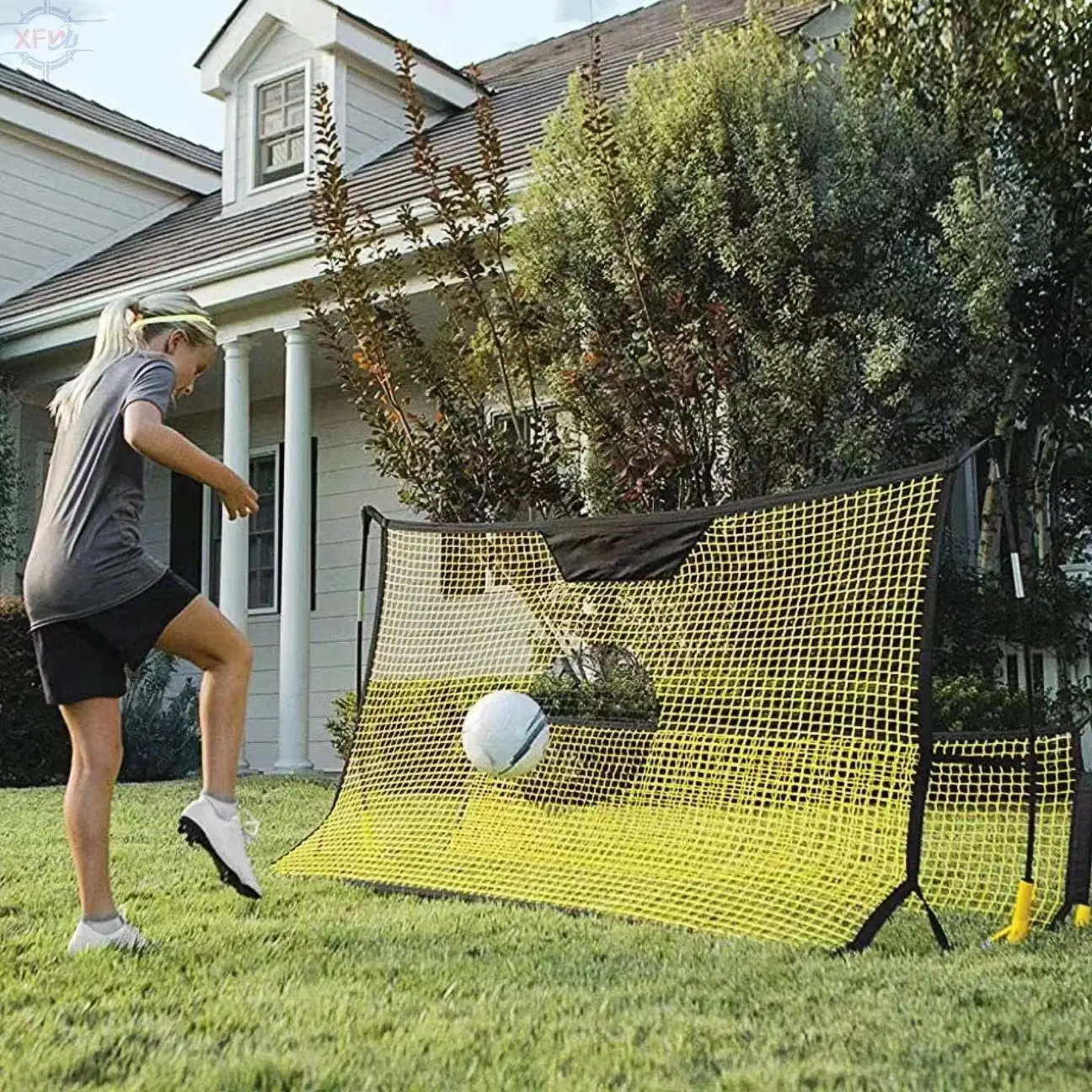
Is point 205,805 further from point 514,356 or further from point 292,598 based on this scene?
point 292,598

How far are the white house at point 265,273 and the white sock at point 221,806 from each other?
261 inches

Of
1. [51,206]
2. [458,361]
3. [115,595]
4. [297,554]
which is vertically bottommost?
[115,595]

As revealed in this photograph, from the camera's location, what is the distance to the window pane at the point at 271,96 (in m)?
13.0

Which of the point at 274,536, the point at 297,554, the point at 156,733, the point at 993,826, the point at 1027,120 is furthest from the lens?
the point at 274,536

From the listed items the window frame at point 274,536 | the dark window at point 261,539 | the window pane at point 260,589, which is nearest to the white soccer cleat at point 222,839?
the window frame at point 274,536

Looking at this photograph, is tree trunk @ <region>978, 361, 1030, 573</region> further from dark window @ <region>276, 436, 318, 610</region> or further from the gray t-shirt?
dark window @ <region>276, 436, 318, 610</region>

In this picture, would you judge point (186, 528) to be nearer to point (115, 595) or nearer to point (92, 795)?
point (115, 595)

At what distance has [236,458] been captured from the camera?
1095cm

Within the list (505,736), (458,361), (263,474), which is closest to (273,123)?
(263,474)

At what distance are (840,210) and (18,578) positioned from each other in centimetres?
918

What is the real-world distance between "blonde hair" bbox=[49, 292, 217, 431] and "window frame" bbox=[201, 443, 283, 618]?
28.4ft

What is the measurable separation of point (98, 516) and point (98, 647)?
0.35 m

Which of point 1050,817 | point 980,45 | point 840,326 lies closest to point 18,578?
point 840,326

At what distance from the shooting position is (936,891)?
448 cm
